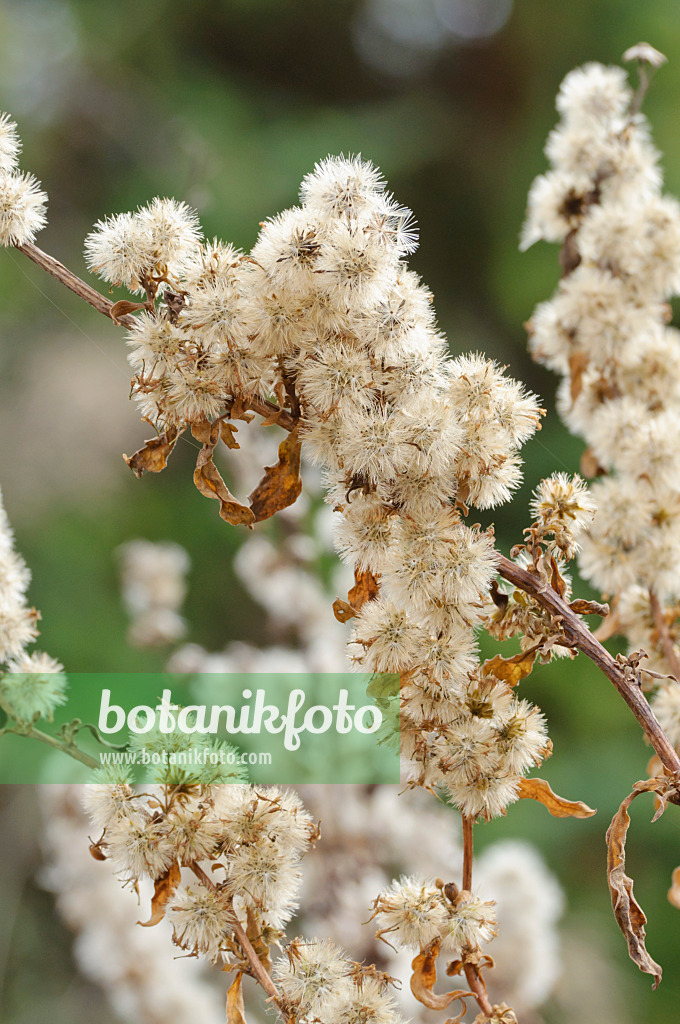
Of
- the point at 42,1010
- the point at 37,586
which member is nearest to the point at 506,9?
the point at 37,586

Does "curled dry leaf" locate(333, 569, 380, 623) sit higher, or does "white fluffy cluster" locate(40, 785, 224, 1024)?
"curled dry leaf" locate(333, 569, 380, 623)

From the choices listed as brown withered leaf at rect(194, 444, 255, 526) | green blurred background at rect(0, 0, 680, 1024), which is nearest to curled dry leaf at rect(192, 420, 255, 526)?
brown withered leaf at rect(194, 444, 255, 526)

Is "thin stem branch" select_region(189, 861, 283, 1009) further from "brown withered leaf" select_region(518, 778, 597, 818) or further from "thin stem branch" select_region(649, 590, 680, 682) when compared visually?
"thin stem branch" select_region(649, 590, 680, 682)

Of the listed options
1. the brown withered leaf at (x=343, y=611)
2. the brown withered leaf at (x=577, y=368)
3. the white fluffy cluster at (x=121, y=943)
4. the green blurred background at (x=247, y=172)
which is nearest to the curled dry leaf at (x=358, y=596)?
the brown withered leaf at (x=343, y=611)

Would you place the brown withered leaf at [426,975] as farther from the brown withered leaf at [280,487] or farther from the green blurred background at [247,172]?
the green blurred background at [247,172]

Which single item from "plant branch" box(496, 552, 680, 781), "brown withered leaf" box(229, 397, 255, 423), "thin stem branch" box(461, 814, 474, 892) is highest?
"brown withered leaf" box(229, 397, 255, 423)

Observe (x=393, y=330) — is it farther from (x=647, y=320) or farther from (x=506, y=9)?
(x=506, y=9)
